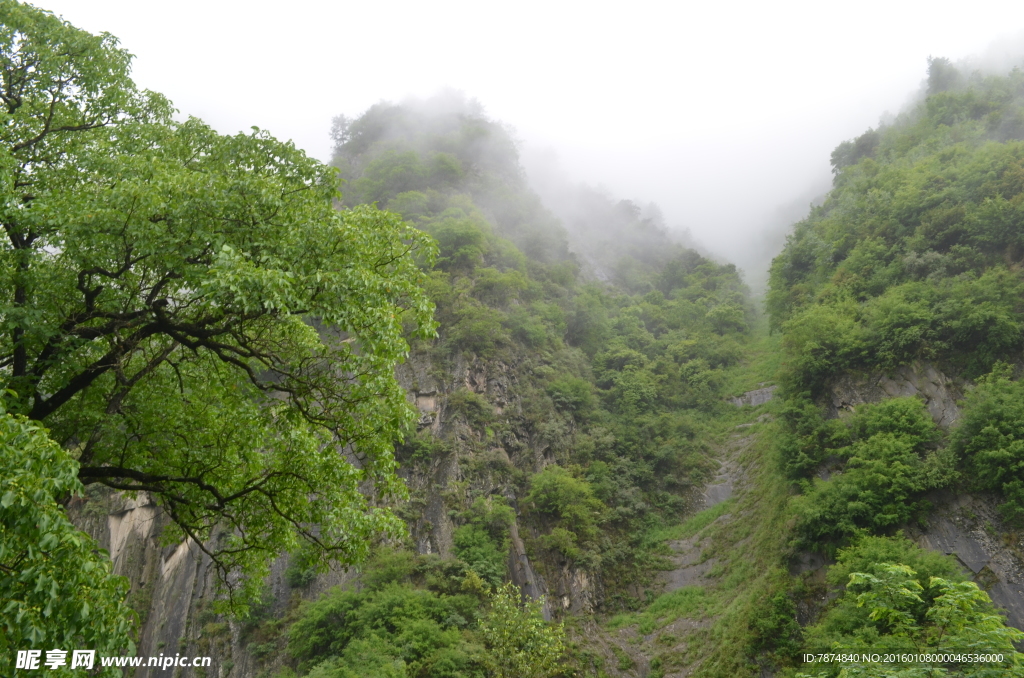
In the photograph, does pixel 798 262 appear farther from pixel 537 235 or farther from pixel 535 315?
pixel 537 235

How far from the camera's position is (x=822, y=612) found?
1712 cm

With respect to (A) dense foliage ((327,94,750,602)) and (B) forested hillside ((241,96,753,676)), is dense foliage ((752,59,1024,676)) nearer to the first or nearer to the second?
(B) forested hillside ((241,96,753,676))

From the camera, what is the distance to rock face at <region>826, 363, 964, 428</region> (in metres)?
20.0

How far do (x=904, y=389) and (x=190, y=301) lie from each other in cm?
2377

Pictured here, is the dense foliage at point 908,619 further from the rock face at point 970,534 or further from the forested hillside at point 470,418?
the rock face at point 970,534

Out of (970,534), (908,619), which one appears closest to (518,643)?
(908,619)

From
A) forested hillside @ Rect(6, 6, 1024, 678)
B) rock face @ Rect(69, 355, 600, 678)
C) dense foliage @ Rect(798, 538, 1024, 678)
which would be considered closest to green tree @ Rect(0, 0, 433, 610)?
forested hillside @ Rect(6, 6, 1024, 678)

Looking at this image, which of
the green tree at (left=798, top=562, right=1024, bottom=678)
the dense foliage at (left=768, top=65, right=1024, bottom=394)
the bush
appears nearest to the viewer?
the green tree at (left=798, top=562, right=1024, bottom=678)

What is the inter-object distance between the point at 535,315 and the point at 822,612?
26290 mm

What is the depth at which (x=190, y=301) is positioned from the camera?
7.25m

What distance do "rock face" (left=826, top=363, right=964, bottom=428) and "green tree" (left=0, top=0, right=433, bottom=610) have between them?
20.2 m

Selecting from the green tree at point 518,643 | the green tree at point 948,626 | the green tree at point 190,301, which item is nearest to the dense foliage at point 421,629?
the green tree at point 518,643

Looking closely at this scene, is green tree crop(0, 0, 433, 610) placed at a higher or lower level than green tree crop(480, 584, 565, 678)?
higher

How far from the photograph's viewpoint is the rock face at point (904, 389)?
20000 mm
